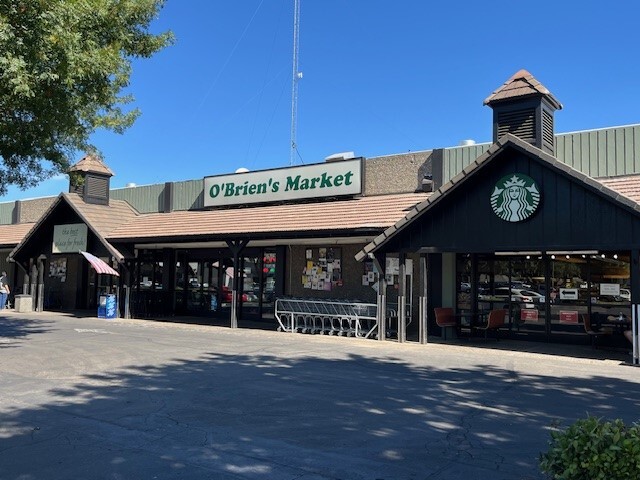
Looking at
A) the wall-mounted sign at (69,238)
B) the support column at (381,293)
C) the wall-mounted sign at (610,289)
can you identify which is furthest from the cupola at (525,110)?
the wall-mounted sign at (69,238)

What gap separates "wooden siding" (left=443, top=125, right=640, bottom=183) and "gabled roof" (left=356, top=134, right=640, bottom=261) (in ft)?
7.92

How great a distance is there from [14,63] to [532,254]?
12312 millimetres

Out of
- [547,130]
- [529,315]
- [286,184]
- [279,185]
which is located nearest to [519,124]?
[547,130]

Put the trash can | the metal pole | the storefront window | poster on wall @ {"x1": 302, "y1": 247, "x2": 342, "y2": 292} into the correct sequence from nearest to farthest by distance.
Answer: the metal pole < the storefront window < poster on wall @ {"x1": 302, "y1": 247, "x2": 342, "y2": 292} < the trash can

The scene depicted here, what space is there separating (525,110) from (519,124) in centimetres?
36

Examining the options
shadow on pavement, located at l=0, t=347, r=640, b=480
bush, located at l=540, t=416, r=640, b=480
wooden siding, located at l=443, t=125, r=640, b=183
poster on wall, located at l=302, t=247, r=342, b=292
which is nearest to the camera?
bush, located at l=540, t=416, r=640, b=480

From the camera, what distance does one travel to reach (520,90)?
47.3 ft

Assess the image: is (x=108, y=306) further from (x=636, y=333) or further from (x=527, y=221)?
(x=636, y=333)

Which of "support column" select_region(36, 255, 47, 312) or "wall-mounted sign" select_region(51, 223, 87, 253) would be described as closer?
"wall-mounted sign" select_region(51, 223, 87, 253)

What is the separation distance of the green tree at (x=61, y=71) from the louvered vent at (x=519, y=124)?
8.21 metres

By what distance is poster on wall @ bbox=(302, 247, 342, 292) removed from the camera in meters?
18.6

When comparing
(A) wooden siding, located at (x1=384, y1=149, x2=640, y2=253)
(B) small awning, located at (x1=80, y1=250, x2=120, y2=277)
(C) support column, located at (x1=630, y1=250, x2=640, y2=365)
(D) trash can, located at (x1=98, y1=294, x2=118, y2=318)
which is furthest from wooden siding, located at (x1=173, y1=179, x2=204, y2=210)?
(C) support column, located at (x1=630, y1=250, x2=640, y2=365)

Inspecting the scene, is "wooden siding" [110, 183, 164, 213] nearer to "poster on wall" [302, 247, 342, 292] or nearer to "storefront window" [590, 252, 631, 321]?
"poster on wall" [302, 247, 342, 292]

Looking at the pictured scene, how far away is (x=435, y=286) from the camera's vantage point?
16.5 metres
